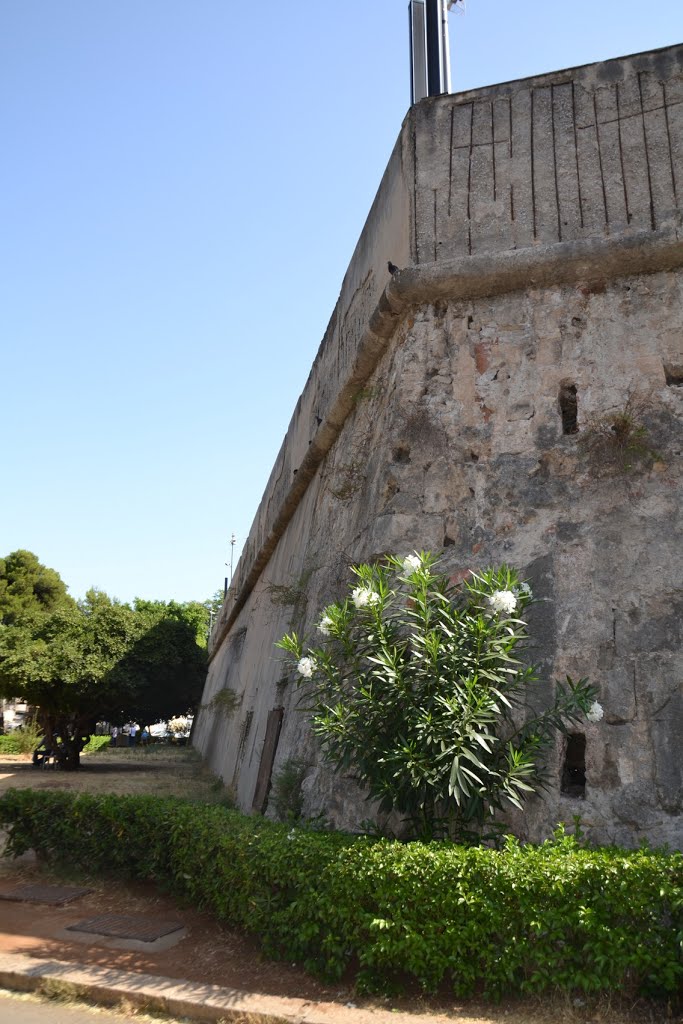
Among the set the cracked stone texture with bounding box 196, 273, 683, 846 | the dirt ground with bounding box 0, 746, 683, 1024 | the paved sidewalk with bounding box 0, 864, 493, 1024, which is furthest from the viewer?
the cracked stone texture with bounding box 196, 273, 683, 846

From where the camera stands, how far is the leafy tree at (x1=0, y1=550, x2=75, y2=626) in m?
31.6

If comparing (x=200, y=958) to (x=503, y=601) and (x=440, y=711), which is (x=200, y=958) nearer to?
(x=440, y=711)

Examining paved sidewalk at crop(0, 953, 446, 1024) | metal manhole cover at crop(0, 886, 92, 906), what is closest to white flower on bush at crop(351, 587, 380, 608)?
paved sidewalk at crop(0, 953, 446, 1024)

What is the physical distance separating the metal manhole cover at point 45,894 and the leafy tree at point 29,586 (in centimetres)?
2640

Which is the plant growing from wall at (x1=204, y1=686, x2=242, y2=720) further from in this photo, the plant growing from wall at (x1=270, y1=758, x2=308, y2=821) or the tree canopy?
the plant growing from wall at (x1=270, y1=758, x2=308, y2=821)

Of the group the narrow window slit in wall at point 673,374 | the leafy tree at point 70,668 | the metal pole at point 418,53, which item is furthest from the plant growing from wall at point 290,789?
the leafy tree at point 70,668

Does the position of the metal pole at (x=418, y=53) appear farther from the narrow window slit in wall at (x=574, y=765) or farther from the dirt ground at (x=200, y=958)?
the dirt ground at (x=200, y=958)

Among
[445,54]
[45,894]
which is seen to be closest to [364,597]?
[45,894]

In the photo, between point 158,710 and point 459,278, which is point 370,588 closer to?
point 459,278

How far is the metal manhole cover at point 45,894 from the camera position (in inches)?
229

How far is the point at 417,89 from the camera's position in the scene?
29.5 feet

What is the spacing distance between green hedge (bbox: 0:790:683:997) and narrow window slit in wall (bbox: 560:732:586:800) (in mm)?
726

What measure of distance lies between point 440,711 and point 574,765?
123 cm

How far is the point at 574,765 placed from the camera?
503 centimetres
